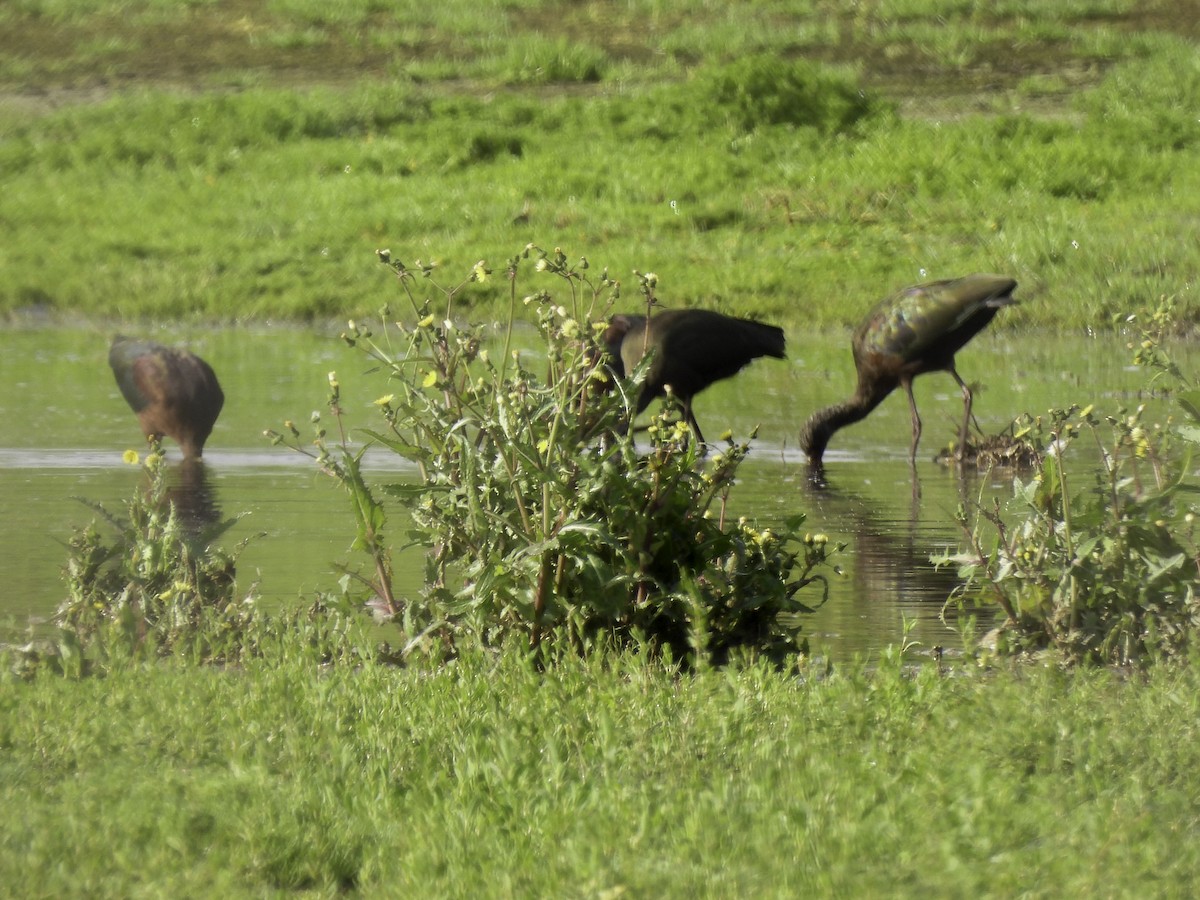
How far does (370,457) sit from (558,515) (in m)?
4.09

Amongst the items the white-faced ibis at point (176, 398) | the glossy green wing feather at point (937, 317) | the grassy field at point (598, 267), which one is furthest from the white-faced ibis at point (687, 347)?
the grassy field at point (598, 267)

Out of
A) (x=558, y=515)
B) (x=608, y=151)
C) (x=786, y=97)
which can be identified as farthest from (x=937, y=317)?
(x=786, y=97)

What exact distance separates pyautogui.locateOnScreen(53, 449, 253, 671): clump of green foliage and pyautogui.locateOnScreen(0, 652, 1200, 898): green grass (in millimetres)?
321

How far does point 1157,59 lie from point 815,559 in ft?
50.4

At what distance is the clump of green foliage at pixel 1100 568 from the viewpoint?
15.9ft

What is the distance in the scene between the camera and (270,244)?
1566 centimetres

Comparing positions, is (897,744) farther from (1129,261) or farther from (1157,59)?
(1157,59)

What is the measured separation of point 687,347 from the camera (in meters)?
8.98

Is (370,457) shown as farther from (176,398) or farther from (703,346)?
(703,346)

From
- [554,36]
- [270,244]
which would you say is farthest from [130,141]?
[554,36]

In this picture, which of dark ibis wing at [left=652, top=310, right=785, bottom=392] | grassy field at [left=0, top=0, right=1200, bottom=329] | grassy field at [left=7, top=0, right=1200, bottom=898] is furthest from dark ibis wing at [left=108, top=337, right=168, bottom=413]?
grassy field at [left=0, top=0, right=1200, bottom=329]

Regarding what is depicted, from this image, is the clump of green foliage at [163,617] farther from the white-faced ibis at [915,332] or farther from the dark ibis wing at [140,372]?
the white-faced ibis at [915,332]

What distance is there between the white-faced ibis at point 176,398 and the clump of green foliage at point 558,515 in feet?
12.2

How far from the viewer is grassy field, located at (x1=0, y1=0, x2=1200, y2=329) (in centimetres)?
1448
